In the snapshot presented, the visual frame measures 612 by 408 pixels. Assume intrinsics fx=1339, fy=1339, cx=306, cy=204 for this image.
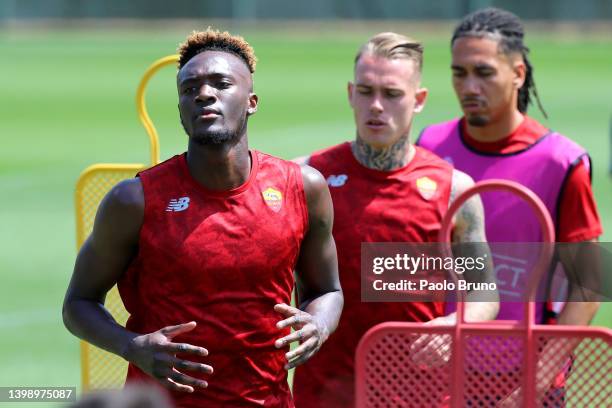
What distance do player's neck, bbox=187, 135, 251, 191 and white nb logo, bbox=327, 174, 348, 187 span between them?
3.57 feet

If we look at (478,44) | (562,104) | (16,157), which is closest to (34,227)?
(16,157)

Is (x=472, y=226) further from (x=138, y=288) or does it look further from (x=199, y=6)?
(x=199, y=6)

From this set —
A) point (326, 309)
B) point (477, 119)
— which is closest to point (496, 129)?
point (477, 119)

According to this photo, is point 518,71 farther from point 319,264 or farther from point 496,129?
point 319,264

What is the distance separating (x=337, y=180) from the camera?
605 centimetres

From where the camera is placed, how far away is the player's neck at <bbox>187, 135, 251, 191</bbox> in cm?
492

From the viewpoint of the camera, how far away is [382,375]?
488 cm

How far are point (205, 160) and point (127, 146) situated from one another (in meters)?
18.5

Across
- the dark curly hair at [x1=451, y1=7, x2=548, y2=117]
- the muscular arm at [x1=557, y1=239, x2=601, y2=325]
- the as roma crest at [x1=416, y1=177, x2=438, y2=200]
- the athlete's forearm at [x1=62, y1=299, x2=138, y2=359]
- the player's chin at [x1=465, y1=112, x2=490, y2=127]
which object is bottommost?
the muscular arm at [x1=557, y1=239, x2=601, y2=325]

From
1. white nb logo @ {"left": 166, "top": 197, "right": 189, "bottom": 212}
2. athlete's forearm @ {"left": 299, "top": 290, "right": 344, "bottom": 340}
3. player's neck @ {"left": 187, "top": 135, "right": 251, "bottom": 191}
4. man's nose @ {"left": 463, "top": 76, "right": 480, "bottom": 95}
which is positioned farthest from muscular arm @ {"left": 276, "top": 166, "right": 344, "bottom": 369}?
man's nose @ {"left": 463, "top": 76, "right": 480, "bottom": 95}

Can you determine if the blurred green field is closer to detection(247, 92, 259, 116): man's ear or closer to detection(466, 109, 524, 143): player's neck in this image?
detection(466, 109, 524, 143): player's neck

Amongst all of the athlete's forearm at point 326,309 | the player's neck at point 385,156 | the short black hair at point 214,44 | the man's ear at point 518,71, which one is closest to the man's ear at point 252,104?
the short black hair at point 214,44

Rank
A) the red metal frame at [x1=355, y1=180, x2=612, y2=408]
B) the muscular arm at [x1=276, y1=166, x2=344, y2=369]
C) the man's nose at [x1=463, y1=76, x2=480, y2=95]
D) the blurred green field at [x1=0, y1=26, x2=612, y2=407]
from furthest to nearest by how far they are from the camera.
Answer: the blurred green field at [x1=0, y1=26, x2=612, y2=407] < the man's nose at [x1=463, y1=76, x2=480, y2=95] < the muscular arm at [x1=276, y1=166, x2=344, y2=369] < the red metal frame at [x1=355, y1=180, x2=612, y2=408]

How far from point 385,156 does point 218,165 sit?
134 centimetres
